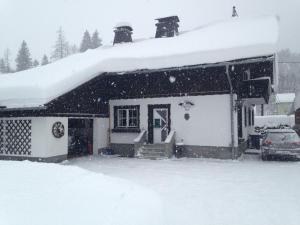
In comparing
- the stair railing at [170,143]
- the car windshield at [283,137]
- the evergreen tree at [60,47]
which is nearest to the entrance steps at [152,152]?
the stair railing at [170,143]

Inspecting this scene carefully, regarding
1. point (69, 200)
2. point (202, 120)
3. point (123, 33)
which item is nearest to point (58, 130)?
point (202, 120)

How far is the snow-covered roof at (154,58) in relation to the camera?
13.7 metres

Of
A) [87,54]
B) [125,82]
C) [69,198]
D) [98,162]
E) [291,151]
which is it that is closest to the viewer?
[69,198]

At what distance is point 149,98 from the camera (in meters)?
17.4

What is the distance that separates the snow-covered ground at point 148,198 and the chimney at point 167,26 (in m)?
14.5

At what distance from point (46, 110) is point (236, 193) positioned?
9.42 meters

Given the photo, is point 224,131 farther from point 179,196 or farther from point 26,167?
point 26,167

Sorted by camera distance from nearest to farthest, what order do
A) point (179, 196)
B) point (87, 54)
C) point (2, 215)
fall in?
point (2, 215), point (179, 196), point (87, 54)

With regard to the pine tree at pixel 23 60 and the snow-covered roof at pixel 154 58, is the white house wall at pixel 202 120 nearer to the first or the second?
the snow-covered roof at pixel 154 58

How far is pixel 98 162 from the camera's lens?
48.3 ft

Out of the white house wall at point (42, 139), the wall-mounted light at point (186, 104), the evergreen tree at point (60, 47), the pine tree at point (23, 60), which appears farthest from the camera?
the evergreen tree at point (60, 47)

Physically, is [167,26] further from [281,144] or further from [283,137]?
[281,144]

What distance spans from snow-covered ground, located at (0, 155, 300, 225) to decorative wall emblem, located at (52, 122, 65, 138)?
15.9 feet

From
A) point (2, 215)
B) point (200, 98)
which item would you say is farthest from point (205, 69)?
point (2, 215)
